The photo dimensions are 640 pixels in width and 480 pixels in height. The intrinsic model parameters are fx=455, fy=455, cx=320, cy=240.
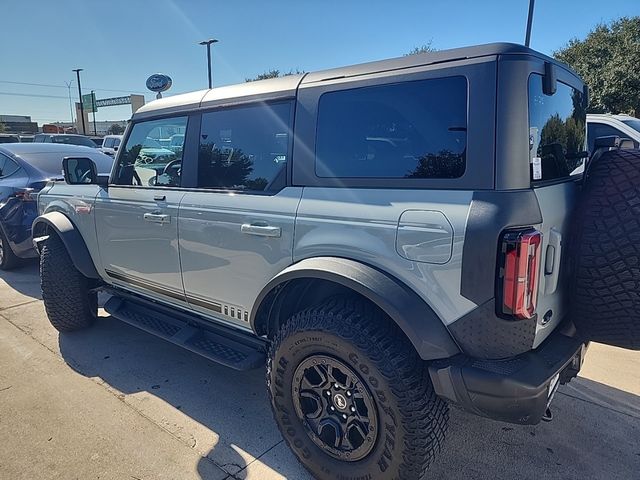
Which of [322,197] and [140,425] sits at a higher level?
[322,197]

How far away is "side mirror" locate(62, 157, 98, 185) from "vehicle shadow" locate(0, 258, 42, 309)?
6.74ft

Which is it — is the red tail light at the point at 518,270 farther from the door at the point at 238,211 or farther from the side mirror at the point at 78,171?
the side mirror at the point at 78,171

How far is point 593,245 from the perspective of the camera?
193 cm

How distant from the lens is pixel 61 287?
13.1 ft

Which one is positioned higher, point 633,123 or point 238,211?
point 633,123

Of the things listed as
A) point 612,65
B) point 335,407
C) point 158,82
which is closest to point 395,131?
point 335,407

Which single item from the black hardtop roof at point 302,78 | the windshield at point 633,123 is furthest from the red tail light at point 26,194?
the windshield at point 633,123

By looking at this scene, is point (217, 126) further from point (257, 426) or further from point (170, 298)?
point (257, 426)

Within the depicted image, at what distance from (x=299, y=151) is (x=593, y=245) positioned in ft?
4.76

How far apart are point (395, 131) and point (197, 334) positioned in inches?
77.2

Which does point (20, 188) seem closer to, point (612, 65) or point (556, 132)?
point (556, 132)

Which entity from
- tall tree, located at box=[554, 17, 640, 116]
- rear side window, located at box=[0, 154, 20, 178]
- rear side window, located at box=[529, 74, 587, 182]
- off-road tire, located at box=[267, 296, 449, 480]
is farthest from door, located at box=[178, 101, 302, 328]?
tall tree, located at box=[554, 17, 640, 116]

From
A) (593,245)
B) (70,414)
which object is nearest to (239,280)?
(70,414)

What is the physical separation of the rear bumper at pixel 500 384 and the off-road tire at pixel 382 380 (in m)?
0.13
